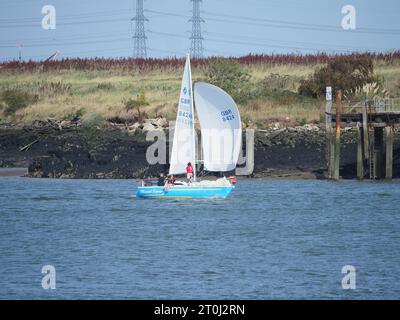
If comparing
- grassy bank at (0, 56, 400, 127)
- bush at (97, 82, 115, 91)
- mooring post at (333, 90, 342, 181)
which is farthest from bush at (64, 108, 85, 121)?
mooring post at (333, 90, 342, 181)

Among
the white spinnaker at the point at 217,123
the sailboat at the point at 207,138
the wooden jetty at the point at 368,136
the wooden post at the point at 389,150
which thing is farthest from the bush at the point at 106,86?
the white spinnaker at the point at 217,123

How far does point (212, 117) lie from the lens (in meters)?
46.3

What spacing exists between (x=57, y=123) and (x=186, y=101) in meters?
21.2

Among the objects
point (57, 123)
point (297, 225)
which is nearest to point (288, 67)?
point (57, 123)

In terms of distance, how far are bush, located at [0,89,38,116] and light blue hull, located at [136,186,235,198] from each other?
93.5 ft

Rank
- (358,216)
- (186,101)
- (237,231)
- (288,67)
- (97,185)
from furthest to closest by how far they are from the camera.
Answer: (288,67)
(97,185)
(186,101)
(358,216)
(237,231)

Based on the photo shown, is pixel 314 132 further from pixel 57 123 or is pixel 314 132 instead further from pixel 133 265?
pixel 133 265

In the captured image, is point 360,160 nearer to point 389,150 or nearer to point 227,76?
point 389,150

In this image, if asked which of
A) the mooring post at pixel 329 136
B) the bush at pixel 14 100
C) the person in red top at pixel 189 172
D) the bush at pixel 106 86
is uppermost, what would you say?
the bush at pixel 106 86

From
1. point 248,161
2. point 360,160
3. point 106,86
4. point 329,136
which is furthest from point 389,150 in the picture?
point 106,86

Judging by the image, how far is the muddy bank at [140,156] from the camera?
189ft

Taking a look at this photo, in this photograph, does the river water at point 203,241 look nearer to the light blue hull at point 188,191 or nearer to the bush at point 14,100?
the light blue hull at point 188,191

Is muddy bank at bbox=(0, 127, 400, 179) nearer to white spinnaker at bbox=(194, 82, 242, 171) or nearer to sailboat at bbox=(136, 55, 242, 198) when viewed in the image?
sailboat at bbox=(136, 55, 242, 198)

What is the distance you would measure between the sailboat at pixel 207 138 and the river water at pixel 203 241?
2.47ft
